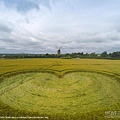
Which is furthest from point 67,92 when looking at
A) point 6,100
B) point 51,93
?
point 6,100

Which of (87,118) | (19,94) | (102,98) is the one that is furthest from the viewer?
(19,94)

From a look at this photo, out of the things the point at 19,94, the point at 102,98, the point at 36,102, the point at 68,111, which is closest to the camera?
the point at 68,111

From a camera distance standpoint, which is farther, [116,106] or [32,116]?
[116,106]

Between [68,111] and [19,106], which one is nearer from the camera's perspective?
[68,111]

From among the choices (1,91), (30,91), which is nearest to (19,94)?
(30,91)

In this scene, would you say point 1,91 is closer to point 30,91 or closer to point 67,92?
point 30,91

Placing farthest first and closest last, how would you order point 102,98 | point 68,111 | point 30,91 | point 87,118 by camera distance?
point 30,91
point 102,98
point 68,111
point 87,118

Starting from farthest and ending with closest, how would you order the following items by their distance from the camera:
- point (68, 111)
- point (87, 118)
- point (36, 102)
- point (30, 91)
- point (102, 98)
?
point (30, 91)
point (102, 98)
point (36, 102)
point (68, 111)
point (87, 118)

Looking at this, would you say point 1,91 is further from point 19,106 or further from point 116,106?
point 116,106

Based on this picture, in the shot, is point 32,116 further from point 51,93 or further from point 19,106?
point 51,93
